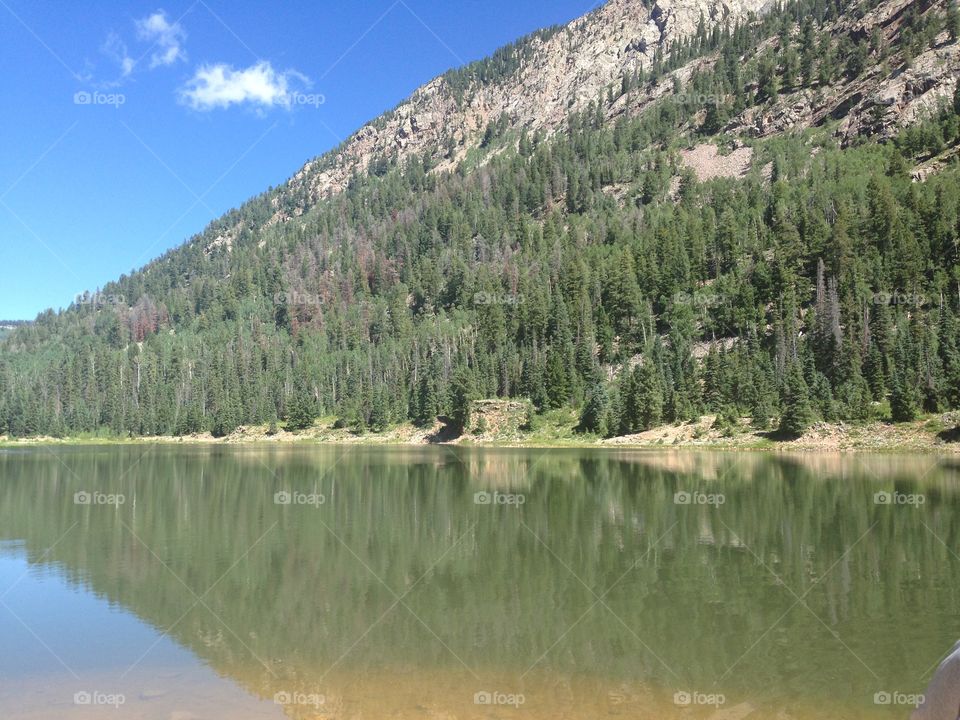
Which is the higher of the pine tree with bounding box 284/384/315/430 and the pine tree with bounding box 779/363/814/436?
the pine tree with bounding box 284/384/315/430

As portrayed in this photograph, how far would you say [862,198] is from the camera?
4564 inches

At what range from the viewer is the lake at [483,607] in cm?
1191

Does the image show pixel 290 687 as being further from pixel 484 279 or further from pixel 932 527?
pixel 484 279

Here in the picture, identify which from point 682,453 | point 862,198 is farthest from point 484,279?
point 682,453
